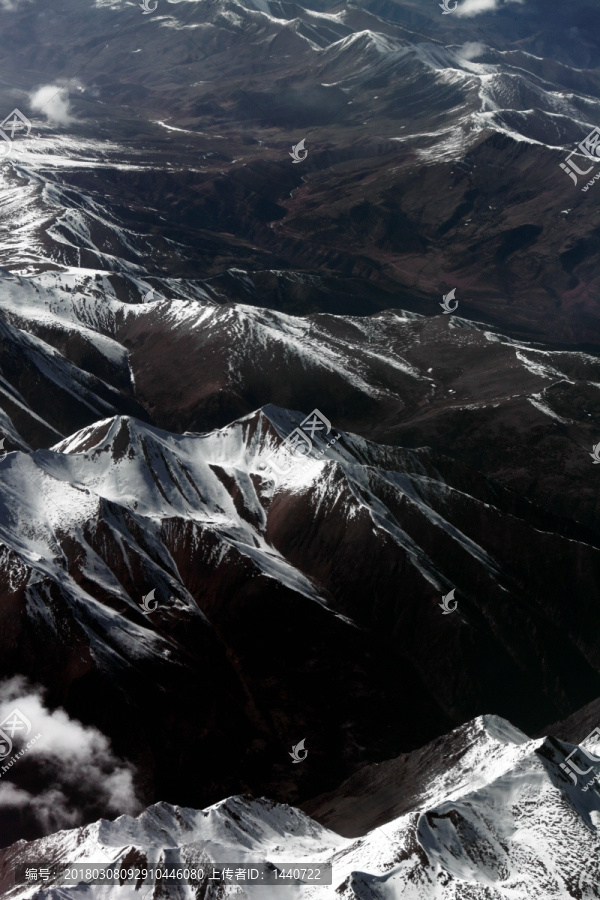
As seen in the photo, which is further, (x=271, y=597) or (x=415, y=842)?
(x=271, y=597)

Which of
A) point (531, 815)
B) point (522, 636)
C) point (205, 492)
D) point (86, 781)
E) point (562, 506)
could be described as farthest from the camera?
point (562, 506)

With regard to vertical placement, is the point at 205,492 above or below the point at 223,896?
below

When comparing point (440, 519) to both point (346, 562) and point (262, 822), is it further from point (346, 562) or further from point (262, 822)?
point (262, 822)

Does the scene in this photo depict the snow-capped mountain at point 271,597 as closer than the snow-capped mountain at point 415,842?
No

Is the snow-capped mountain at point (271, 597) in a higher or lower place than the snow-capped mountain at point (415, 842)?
lower

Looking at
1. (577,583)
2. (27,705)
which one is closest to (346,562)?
(577,583)

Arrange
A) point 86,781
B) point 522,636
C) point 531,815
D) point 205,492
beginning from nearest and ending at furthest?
point 531,815 < point 86,781 < point 522,636 < point 205,492

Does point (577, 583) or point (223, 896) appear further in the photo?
point (577, 583)

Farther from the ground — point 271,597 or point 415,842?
point 415,842
